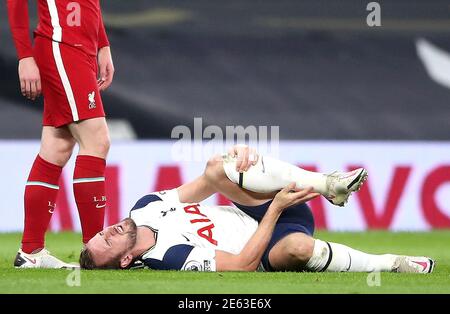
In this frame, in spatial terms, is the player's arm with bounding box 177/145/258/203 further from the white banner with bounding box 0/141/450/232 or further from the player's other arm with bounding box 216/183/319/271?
the white banner with bounding box 0/141/450/232

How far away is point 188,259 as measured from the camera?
19.7 ft

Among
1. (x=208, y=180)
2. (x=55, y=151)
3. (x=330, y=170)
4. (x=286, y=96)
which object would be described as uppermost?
(x=286, y=96)

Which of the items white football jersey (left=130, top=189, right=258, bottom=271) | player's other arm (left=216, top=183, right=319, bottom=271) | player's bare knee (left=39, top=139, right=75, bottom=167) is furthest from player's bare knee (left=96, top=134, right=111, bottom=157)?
player's other arm (left=216, top=183, right=319, bottom=271)

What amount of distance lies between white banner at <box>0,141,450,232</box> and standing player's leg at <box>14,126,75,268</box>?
3.29m

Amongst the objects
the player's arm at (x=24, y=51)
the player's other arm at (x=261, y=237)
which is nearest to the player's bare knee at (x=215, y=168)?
the player's other arm at (x=261, y=237)

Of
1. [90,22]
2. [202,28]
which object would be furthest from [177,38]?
[90,22]

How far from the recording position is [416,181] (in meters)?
10.1

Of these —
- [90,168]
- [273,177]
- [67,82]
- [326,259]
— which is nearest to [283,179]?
[273,177]

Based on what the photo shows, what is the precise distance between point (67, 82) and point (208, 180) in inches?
34.1

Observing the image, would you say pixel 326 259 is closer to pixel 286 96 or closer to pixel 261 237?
pixel 261 237

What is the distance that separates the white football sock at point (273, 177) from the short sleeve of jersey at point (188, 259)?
1.28 ft

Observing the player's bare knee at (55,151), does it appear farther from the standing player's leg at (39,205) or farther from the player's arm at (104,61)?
the player's arm at (104,61)
